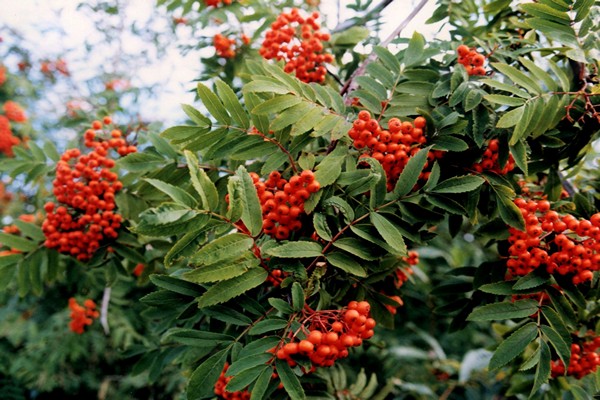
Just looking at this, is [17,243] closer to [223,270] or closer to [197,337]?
[197,337]

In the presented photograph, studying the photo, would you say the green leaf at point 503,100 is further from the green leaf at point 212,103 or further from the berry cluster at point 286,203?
the green leaf at point 212,103

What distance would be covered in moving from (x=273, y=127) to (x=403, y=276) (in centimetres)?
107

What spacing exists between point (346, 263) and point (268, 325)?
0.31 m

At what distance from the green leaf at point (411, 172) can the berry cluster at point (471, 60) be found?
0.60 meters

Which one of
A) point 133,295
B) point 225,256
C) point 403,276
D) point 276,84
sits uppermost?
point 276,84

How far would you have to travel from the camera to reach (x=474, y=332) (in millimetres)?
5445

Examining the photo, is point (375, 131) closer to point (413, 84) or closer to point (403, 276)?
point (413, 84)

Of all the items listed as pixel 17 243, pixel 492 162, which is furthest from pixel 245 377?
pixel 17 243

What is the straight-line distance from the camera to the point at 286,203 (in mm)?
1494

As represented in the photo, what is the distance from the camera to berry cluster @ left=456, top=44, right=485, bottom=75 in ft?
5.99

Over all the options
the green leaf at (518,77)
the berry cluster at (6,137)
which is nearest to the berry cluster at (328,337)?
the green leaf at (518,77)

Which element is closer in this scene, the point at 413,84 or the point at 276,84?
the point at 276,84

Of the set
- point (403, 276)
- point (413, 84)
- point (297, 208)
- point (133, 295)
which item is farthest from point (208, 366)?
point (133, 295)

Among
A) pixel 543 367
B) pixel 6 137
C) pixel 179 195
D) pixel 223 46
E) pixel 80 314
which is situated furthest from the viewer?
pixel 6 137
